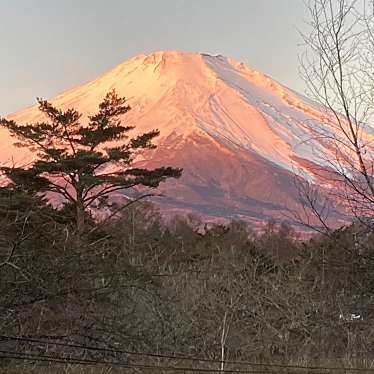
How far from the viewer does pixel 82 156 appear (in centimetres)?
2152

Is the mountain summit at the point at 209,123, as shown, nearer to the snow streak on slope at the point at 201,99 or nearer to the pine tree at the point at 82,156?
the snow streak on slope at the point at 201,99

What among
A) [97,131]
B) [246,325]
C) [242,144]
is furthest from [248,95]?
[246,325]

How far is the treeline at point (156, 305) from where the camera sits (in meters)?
5.55

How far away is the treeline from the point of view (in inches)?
219

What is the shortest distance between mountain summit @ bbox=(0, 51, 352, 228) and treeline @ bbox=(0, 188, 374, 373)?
88156 millimetres

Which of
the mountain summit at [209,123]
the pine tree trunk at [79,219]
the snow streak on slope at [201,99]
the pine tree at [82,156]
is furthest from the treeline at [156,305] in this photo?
the snow streak on slope at [201,99]

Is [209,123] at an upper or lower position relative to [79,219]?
upper

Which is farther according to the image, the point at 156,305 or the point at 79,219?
the point at 79,219

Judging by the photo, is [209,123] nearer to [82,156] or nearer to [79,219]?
[82,156]

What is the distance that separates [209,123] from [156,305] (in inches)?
5204

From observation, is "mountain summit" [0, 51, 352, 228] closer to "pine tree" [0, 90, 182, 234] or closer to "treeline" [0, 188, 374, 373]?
"pine tree" [0, 90, 182, 234]

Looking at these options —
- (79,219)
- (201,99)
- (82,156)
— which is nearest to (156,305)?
(79,219)

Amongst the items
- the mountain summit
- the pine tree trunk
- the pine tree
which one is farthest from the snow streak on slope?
the pine tree trunk

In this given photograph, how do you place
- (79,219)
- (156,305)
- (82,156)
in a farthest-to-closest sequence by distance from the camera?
(82,156) < (79,219) < (156,305)
